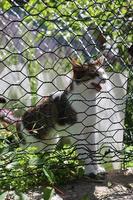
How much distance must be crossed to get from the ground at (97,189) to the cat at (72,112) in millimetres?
94

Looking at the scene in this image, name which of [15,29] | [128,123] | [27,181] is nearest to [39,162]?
[27,181]

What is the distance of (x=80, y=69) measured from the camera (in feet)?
8.71

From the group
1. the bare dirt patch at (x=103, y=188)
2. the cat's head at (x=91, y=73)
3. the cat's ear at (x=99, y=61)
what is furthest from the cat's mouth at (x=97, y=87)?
the bare dirt patch at (x=103, y=188)

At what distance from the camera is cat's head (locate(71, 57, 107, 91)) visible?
2627mm

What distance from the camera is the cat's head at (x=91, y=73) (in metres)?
2.63

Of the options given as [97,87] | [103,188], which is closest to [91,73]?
[97,87]

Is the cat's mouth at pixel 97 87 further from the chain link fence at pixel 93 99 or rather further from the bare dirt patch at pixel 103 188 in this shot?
the bare dirt patch at pixel 103 188

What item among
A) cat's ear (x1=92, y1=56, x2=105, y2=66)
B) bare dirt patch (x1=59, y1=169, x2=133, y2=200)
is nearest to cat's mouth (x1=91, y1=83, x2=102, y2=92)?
cat's ear (x1=92, y1=56, x2=105, y2=66)

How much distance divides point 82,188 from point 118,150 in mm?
271

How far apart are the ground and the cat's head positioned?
511mm

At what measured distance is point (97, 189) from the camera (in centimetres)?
234

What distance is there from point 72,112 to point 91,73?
25 cm

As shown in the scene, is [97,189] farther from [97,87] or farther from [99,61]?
[99,61]

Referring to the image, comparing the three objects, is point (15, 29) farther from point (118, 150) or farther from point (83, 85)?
point (118, 150)
